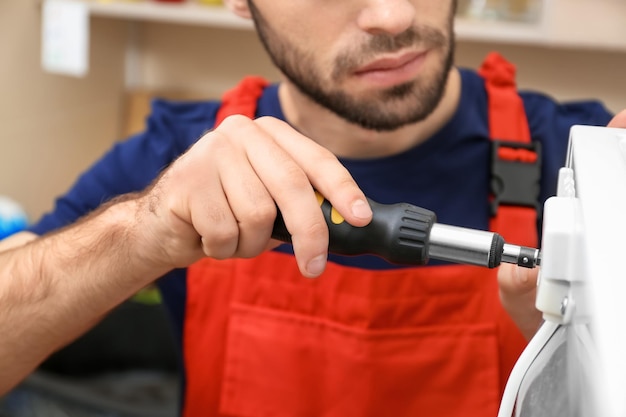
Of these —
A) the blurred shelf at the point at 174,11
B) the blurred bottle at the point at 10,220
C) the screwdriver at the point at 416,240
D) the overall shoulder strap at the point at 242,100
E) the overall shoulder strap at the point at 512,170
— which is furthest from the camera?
the blurred shelf at the point at 174,11

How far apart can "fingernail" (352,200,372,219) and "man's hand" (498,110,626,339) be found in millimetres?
A: 133

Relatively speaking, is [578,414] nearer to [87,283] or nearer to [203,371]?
[87,283]

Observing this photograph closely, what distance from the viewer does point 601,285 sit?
27cm

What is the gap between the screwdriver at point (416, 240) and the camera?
45 centimetres

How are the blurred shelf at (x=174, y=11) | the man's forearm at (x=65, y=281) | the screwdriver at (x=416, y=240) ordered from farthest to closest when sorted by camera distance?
the blurred shelf at (x=174, y=11), the man's forearm at (x=65, y=281), the screwdriver at (x=416, y=240)

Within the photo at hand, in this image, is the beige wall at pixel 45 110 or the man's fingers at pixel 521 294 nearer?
the man's fingers at pixel 521 294

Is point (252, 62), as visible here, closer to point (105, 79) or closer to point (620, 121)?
point (105, 79)

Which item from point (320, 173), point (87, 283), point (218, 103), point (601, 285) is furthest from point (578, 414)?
point (218, 103)

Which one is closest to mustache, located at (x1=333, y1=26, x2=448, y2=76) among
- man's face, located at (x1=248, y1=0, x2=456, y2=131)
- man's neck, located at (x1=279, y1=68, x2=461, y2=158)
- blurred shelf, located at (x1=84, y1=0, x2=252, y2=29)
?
man's face, located at (x1=248, y1=0, x2=456, y2=131)

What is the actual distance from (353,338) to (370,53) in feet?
1.02

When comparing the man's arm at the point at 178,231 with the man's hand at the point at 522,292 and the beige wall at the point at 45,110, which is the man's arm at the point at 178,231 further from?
the beige wall at the point at 45,110

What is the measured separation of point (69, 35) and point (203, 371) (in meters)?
0.74

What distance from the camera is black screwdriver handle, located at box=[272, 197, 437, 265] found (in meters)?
0.47

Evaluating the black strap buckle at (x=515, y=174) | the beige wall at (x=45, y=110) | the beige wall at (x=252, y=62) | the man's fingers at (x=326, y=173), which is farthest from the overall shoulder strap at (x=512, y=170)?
the beige wall at (x=45, y=110)
